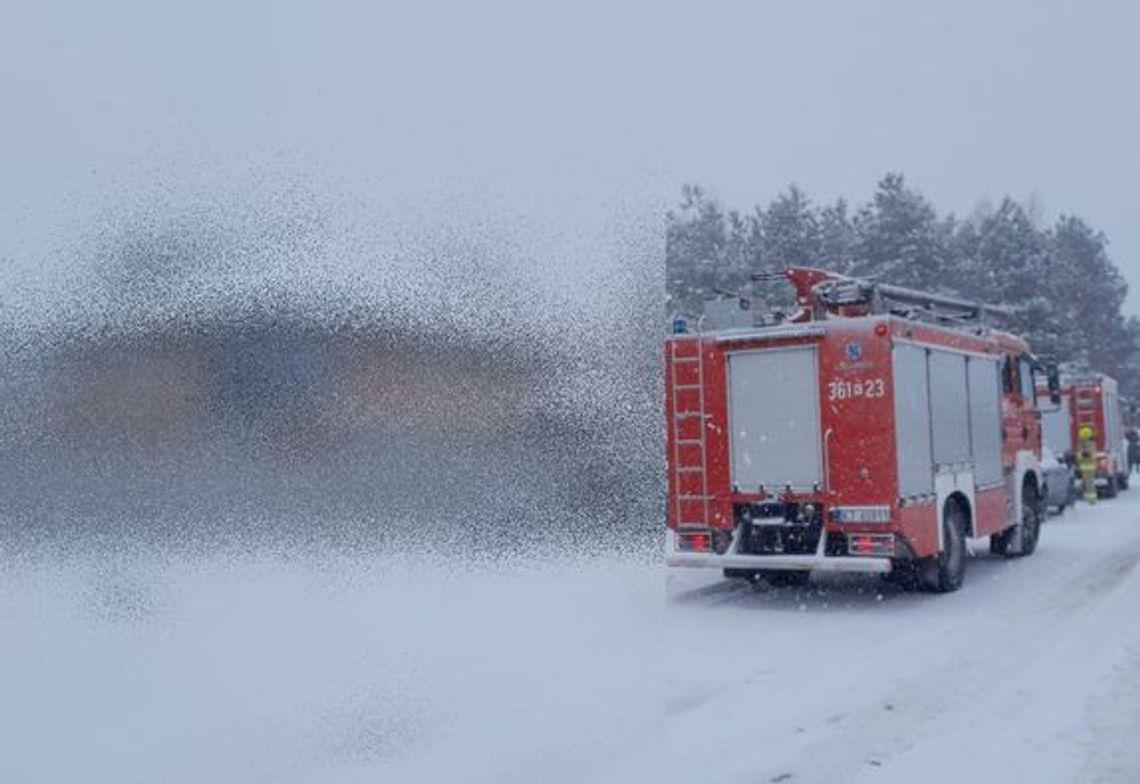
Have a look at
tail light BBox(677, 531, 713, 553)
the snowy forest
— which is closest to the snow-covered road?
tail light BBox(677, 531, 713, 553)

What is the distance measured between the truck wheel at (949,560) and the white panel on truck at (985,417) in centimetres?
75

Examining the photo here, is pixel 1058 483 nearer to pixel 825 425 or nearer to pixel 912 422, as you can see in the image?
pixel 912 422

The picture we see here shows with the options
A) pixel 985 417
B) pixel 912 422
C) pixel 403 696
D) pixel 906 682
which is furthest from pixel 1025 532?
pixel 403 696

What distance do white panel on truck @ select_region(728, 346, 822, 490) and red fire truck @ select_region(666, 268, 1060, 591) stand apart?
0.01 metres

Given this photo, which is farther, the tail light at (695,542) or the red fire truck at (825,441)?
the tail light at (695,542)

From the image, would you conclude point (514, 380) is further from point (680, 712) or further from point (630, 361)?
point (680, 712)

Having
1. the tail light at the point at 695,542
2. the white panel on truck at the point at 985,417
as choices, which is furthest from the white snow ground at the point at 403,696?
the white panel on truck at the point at 985,417

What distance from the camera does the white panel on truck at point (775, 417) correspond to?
31.2 feet

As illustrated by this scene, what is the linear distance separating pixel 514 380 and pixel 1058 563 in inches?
437

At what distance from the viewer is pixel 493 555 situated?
8.24 feet

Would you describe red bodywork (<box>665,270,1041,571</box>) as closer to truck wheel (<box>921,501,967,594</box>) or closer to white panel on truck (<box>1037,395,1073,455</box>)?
truck wheel (<box>921,501,967,594</box>)

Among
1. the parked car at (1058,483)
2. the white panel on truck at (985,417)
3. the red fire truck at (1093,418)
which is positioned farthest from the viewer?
the red fire truck at (1093,418)

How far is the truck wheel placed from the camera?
9805 mm

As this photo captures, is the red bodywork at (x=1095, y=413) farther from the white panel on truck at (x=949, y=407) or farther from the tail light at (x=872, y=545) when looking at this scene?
the tail light at (x=872, y=545)
